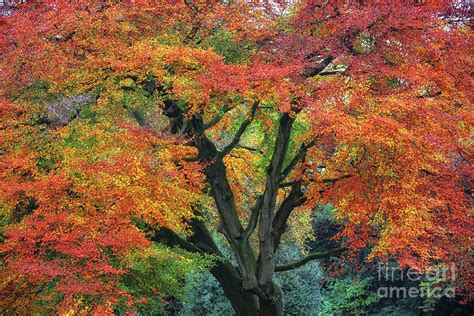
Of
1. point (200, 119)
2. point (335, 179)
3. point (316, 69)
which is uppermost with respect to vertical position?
point (316, 69)

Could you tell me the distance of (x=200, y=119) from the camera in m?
14.8

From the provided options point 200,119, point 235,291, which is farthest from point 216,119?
point 235,291

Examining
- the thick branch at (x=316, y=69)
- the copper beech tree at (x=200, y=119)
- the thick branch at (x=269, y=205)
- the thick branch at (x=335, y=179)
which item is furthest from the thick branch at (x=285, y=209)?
the thick branch at (x=316, y=69)

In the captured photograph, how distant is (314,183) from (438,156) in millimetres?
3371

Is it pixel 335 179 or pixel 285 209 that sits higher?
pixel 335 179

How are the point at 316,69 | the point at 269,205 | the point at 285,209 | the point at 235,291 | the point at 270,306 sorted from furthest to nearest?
the point at 285,209, the point at 235,291, the point at 270,306, the point at 269,205, the point at 316,69

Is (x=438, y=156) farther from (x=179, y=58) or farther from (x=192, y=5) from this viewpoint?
(x=192, y=5)

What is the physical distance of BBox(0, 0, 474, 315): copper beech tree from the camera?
37.7 feet

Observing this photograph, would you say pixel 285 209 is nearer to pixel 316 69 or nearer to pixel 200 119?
pixel 200 119

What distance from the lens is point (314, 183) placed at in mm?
15039

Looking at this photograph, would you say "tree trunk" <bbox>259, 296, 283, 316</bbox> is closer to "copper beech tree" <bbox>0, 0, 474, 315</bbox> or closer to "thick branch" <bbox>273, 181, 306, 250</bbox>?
"copper beech tree" <bbox>0, 0, 474, 315</bbox>

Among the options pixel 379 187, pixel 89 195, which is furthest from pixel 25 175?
pixel 379 187

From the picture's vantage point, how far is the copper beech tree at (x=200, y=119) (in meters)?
11.5

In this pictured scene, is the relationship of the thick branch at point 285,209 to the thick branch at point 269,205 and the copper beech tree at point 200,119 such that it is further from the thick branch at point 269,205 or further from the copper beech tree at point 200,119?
the thick branch at point 269,205
